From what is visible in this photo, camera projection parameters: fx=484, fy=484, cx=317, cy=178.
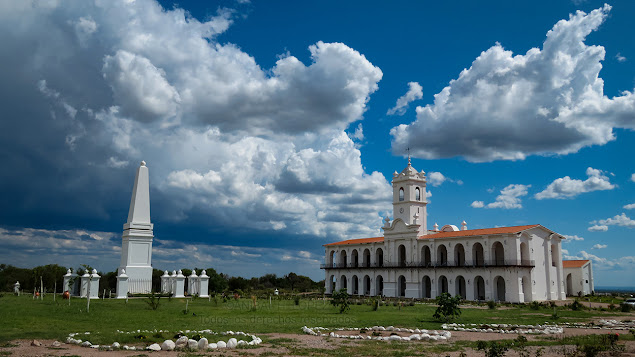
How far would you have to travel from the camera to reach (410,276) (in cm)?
5712

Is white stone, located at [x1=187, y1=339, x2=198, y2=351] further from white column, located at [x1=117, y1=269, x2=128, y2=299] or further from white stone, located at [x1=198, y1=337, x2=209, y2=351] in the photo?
white column, located at [x1=117, y1=269, x2=128, y2=299]

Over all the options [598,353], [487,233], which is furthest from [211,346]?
[487,233]

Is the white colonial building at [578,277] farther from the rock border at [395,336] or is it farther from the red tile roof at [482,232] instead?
the rock border at [395,336]

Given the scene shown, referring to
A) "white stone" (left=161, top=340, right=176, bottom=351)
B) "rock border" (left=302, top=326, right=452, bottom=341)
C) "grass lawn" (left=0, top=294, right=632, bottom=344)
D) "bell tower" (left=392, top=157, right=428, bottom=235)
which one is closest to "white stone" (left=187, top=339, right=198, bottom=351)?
"white stone" (left=161, top=340, right=176, bottom=351)

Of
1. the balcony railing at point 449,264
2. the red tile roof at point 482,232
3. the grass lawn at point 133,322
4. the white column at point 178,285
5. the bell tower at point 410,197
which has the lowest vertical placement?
the grass lawn at point 133,322

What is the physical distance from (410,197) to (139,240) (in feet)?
107

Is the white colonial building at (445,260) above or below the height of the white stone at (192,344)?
above

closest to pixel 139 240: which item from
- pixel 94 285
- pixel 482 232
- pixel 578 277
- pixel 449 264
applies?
pixel 94 285

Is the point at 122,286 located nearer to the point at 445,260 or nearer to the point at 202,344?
the point at 202,344

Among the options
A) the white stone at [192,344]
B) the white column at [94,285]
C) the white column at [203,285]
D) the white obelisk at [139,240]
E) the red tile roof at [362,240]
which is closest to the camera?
the white stone at [192,344]

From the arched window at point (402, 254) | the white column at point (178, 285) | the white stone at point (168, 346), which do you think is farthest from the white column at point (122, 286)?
the arched window at point (402, 254)

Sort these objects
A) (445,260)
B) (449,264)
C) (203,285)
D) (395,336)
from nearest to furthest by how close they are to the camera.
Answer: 1. (395,336)
2. (203,285)
3. (449,264)
4. (445,260)

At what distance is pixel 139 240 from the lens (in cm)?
3816

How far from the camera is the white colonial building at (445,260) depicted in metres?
48.0
